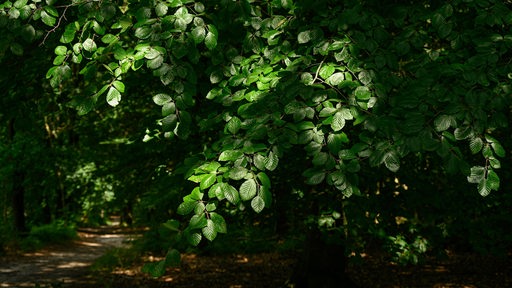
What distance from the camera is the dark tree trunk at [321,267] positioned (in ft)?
27.2

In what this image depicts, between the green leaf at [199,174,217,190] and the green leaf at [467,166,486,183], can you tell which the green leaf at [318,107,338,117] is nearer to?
the green leaf at [199,174,217,190]

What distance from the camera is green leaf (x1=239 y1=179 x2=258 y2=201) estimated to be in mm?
2246

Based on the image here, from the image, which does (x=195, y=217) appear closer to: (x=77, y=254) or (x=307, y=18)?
(x=307, y=18)

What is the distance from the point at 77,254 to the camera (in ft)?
57.3

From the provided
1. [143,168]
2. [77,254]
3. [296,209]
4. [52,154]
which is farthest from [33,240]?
[296,209]

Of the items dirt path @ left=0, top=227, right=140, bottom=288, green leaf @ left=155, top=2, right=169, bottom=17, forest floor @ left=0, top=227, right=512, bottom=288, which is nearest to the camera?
green leaf @ left=155, top=2, right=169, bottom=17

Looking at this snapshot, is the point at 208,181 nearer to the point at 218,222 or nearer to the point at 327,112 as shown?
the point at 218,222

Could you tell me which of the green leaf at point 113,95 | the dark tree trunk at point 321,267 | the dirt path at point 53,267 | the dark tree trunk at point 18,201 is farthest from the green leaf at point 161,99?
the dark tree trunk at point 18,201

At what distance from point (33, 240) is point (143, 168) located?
1223cm

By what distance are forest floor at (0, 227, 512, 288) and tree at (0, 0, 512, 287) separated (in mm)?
7279

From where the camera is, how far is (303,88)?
2668mm

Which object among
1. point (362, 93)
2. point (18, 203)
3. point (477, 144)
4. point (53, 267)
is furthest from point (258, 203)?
point (18, 203)

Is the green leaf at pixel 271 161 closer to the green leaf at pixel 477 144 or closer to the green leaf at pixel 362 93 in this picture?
the green leaf at pixel 362 93

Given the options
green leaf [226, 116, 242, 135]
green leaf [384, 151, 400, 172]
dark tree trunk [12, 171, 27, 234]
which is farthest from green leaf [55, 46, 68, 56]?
dark tree trunk [12, 171, 27, 234]
